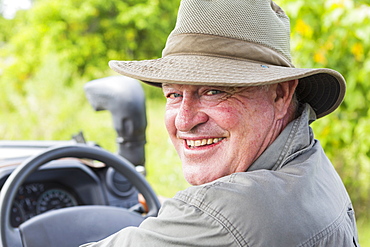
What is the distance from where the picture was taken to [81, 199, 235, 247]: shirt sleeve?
1043 mm

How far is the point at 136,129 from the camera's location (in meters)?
2.79

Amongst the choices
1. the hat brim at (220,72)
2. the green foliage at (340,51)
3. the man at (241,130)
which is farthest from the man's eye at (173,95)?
the green foliage at (340,51)

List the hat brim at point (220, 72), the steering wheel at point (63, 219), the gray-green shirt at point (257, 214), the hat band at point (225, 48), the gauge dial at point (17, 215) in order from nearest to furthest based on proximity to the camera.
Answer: the gray-green shirt at point (257, 214)
the hat brim at point (220, 72)
the hat band at point (225, 48)
the steering wheel at point (63, 219)
the gauge dial at point (17, 215)

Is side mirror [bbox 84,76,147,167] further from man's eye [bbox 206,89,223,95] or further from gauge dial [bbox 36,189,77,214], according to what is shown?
man's eye [bbox 206,89,223,95]

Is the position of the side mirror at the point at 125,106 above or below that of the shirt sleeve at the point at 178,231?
below

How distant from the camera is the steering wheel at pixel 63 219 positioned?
1649mm

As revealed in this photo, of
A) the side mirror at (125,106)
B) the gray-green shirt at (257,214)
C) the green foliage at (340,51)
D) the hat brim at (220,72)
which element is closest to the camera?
the gray-green shirt at (257,214)

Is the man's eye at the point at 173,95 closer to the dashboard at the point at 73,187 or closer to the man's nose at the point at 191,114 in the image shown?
the man's nose at the point at 191,114

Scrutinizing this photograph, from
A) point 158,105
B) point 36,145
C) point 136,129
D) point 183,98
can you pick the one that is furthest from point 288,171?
point 158,105

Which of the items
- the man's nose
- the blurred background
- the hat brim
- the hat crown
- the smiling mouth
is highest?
the hat crown

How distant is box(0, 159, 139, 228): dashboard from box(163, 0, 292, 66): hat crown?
121 centimetres

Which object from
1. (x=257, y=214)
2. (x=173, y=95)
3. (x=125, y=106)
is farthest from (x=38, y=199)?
(x=257, y=214)

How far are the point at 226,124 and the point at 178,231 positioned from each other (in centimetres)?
39

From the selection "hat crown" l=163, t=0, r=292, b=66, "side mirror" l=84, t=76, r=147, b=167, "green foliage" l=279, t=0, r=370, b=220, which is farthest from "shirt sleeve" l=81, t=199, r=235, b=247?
"green foliage" l=279, t=0, r=370, b=220
